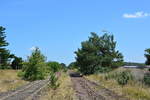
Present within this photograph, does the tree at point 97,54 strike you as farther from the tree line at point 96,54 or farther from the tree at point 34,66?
the tree at point 34,66

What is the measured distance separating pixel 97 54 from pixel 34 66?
3050 centimetres

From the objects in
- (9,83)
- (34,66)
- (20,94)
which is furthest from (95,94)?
(34,66)

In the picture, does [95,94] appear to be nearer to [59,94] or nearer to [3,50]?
[59,94]

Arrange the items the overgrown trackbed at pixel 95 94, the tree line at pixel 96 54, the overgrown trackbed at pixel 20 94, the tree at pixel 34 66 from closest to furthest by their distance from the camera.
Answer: the overgrown trackbed at pixel 95 94 < the overgrown trackbed at pixel 20 94 < the tree at pixel 34 66 < the tree line at pixel 96 54

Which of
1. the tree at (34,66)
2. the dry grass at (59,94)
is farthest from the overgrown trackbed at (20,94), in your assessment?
the tree at (34,66)

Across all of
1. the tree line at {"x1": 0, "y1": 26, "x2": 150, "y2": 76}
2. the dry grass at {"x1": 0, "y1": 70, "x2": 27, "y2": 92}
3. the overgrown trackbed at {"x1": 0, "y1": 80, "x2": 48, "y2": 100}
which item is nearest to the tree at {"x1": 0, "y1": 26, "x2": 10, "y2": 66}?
the tree line at {"x1": 0, "y1": 26, "x2": 150, "y2": 76}

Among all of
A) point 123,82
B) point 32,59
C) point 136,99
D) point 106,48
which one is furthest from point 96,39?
point 136,99

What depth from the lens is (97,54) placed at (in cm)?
9069

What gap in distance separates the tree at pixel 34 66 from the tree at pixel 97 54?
23347 millimetres

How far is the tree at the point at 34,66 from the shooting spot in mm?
64000

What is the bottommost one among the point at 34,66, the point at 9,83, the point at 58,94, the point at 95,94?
the point at 95,94

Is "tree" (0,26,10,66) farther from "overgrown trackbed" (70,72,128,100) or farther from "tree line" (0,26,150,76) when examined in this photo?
"overgrown trackbed" (70,72,128,100)

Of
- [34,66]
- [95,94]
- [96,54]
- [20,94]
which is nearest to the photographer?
[95,94]

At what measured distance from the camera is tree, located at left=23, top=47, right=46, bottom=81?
210 feet
